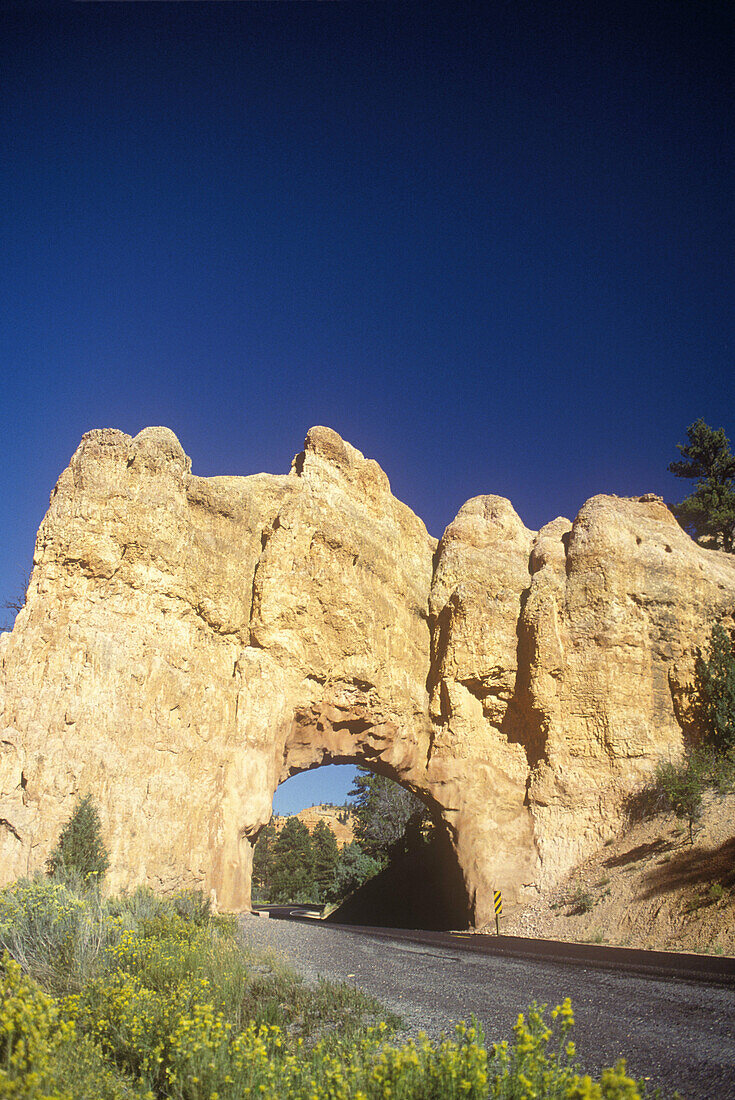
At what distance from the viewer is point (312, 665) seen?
22125 mm

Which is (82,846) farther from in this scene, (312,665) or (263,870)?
(263,870)

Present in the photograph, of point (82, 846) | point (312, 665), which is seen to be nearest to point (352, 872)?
point (312, 665)

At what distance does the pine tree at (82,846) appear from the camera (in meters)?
14.8

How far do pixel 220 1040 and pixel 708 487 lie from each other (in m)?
38.2

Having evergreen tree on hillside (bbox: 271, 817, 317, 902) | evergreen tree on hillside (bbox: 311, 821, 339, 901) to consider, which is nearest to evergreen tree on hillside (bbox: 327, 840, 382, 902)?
evergreen tree on hillside (bbox: 311, 821, 339, 901)

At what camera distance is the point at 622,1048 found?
4.78 m

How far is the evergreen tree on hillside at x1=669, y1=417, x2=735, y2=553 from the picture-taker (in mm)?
34781

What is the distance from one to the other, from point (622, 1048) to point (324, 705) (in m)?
18.0

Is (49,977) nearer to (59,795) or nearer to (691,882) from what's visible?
(59,795)

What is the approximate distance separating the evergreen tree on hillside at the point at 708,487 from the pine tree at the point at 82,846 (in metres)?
31.7

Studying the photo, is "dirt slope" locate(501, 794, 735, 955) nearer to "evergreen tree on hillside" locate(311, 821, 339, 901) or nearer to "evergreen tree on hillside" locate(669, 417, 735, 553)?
"evergreen tree on hillside" locate(669, 417, 735, 553)

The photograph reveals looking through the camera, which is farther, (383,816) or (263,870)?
(263,870)

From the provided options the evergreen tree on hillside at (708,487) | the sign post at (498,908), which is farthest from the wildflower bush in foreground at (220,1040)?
the evergreen tree on hillside at (708,487)

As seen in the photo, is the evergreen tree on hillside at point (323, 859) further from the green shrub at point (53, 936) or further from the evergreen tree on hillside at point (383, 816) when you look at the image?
the green shrub at point (53, 936)
